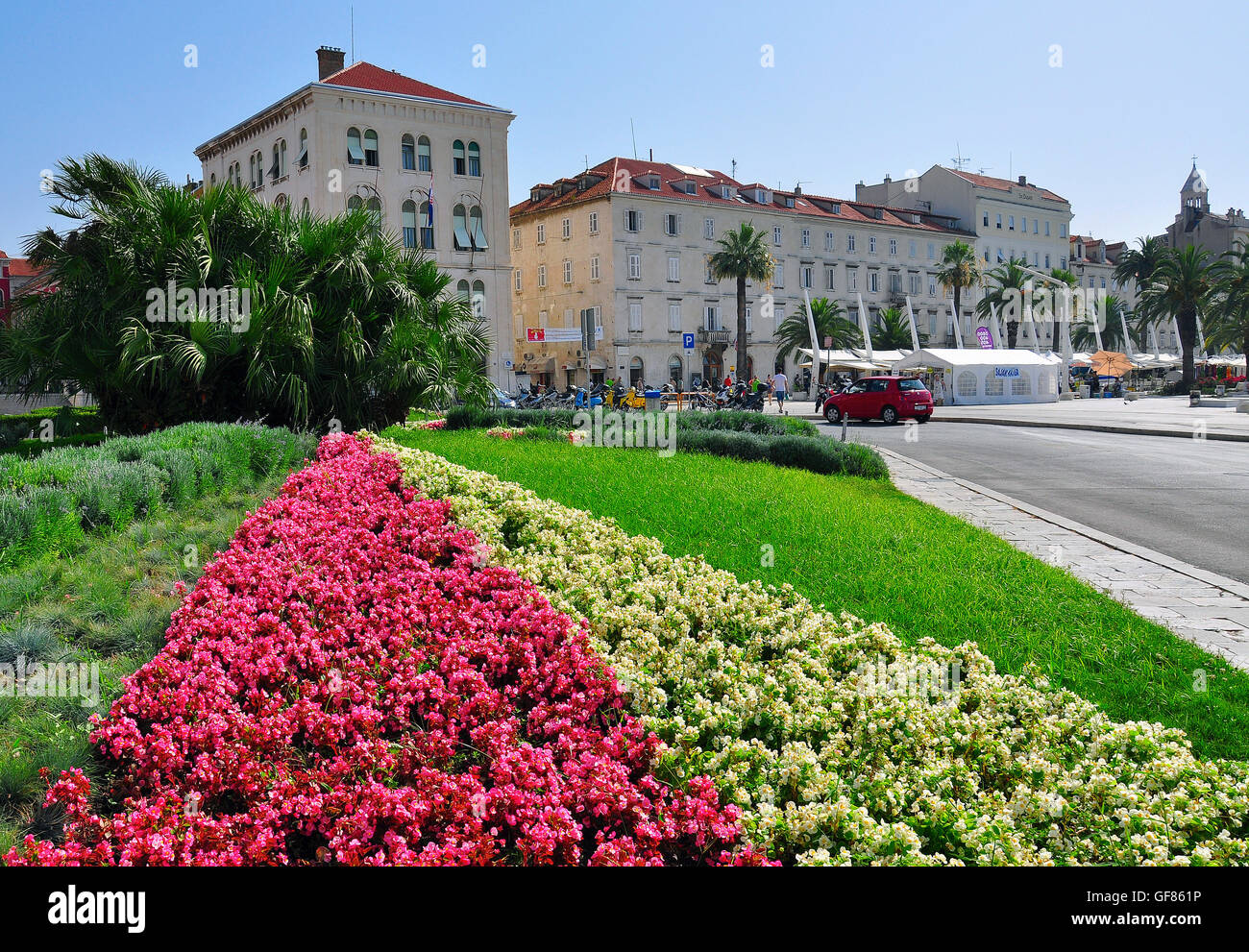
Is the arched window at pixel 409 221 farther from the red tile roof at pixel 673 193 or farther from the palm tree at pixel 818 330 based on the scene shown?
the palm tree at pixel 818 330

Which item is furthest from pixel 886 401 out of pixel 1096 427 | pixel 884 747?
pixel 884 747

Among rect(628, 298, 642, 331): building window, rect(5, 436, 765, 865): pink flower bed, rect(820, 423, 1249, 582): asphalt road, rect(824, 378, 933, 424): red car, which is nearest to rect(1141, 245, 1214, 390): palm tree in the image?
rect(628, 298, 642, 331): building window

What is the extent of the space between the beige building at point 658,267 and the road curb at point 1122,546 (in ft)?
157

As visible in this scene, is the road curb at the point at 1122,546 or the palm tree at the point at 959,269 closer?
the road curb at the point at 1122,546

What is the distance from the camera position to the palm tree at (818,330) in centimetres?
6962

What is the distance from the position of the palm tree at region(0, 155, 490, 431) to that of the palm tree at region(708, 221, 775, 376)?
4800 centimetres

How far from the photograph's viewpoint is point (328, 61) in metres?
53.8

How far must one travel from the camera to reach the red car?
31.5m

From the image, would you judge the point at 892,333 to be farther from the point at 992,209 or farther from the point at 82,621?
the point at 82,621

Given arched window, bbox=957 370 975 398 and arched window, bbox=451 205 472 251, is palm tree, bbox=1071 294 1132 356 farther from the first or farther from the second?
arched window, bbox=451 205 472 251

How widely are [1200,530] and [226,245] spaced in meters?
14.1

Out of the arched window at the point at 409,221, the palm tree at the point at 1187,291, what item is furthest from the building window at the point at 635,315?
the palm tree at the point at 1187,291

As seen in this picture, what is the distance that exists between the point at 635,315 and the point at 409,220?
710 inches
